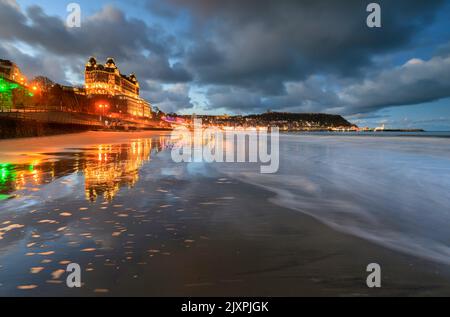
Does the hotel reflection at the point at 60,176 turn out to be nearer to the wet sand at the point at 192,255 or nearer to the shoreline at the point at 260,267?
the wet sand at the point at 192,255

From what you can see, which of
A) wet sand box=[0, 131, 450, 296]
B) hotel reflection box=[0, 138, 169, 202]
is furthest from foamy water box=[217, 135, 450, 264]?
hotel reflection box=[0, 138, 169, 202]

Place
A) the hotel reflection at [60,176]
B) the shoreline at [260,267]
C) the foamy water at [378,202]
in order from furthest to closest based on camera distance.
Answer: the hotel reflection at [60,176], the foamy water at [378,202], the shoreline at [260,267]

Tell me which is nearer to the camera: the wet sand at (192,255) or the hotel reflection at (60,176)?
the wet sand at (192,255)

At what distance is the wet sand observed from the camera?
4180 mm

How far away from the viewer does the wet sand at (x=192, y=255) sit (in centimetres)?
418

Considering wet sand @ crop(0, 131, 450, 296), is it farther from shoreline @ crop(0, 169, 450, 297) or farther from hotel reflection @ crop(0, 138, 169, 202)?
hotel reflection @ crop(0, 138, 169, 202)

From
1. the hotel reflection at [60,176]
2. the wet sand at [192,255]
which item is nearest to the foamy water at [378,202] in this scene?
the wet sand at [192,255]

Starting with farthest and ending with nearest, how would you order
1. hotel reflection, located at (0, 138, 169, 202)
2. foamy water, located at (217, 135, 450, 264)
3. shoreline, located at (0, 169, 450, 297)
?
1. hotel reflection, located at (0, 138, 169, 202)
2. foamy water, located at (217, 135, 450, 264)
3. shoreline, located at (0, 169, 450, 297)

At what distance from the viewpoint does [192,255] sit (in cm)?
513

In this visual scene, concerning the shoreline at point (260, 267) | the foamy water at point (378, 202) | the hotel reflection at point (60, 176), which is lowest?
the shoreline at point (260, 267)

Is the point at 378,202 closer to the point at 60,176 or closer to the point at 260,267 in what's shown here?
the point at 260,267

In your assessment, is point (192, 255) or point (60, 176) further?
point (60, 176)

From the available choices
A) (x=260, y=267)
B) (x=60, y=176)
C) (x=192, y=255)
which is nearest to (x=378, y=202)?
(x=260, y=267)
